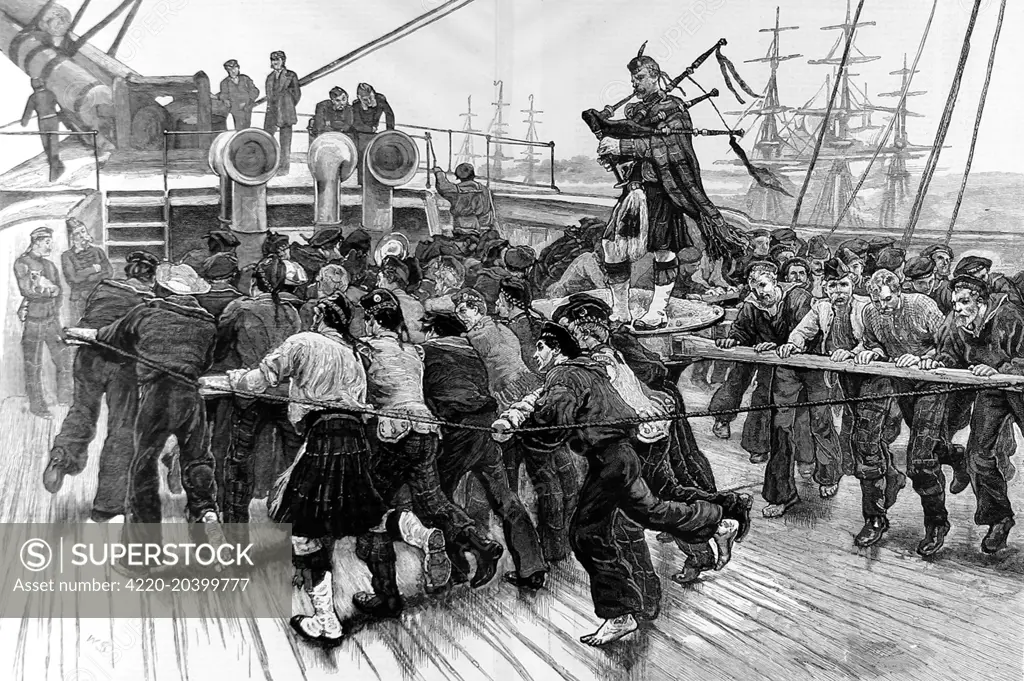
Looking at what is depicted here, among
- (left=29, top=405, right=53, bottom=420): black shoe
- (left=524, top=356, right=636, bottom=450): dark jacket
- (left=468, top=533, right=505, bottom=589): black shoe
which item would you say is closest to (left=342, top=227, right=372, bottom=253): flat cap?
(left=524, top=356, right=636, bottom=450): dark jacket

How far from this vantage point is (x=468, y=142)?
6.48 m

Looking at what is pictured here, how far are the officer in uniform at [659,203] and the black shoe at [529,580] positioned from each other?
64.7 inches

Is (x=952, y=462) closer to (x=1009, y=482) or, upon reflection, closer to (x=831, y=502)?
(x=1009, y=482)

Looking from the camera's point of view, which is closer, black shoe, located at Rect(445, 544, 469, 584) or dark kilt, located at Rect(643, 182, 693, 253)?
black shoe, located at Rect(445, 544, 469, 584)

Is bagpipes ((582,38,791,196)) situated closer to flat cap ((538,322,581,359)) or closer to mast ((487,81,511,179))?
mast ((487,81,511,179))

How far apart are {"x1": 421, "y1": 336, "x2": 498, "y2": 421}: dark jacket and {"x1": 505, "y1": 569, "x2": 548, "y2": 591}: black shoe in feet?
3.36

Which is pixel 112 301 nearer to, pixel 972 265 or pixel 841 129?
pixel 841 129

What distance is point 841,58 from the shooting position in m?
6.39

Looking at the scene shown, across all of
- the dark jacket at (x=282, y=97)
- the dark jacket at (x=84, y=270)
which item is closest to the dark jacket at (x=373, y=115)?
the dark jacket at (x=282, y=97)

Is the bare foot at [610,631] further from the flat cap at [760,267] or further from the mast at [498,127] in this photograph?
the mast at [498,127]

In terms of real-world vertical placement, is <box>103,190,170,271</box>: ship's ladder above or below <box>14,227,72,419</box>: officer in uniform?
above

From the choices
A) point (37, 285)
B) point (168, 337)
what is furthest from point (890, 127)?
point (37, 285)

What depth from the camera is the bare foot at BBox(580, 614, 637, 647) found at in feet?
20.6

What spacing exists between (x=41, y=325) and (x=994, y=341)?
18.8 ft
